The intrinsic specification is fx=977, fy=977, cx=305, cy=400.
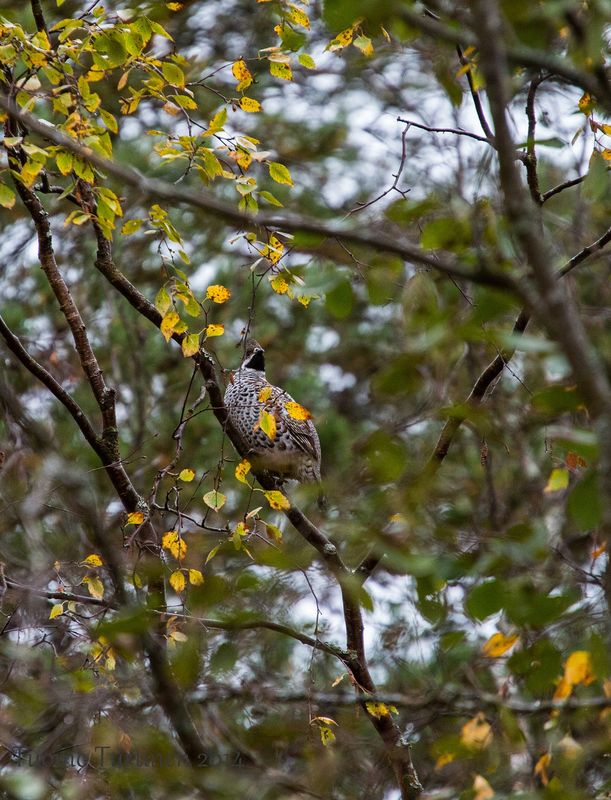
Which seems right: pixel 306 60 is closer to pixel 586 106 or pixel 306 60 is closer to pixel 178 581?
pixel 586 106

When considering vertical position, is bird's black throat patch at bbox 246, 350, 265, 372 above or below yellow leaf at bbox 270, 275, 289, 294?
above

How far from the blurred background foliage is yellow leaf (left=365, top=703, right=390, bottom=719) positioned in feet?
0.47

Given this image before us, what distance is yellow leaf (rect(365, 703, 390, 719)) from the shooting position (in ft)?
11.0

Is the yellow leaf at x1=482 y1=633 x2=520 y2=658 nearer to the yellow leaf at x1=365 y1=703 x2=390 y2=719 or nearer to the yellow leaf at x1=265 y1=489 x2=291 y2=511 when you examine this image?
the yellow leaf at x1=365 y1=703 x2=390 y2=719

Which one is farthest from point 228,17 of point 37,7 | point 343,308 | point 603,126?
point 343,308

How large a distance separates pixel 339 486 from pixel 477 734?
1.02 meters

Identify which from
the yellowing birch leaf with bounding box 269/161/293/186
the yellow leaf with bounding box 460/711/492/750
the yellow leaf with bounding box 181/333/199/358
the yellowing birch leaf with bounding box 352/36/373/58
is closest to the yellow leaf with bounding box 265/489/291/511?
the yellow leaf with bounding box 181/333/199/358

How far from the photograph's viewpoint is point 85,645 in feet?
11.1

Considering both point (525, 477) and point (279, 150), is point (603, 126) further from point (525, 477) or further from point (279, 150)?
point (279, 150)

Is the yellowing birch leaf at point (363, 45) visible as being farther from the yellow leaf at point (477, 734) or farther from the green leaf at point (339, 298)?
the yellow leaf at point (477, 734)

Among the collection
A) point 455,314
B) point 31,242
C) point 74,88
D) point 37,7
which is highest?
point 31,242

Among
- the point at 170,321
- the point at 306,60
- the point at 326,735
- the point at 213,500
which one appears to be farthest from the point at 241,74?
the point at 326,735

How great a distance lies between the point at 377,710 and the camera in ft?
11.0

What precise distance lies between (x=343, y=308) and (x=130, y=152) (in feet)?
16.7
